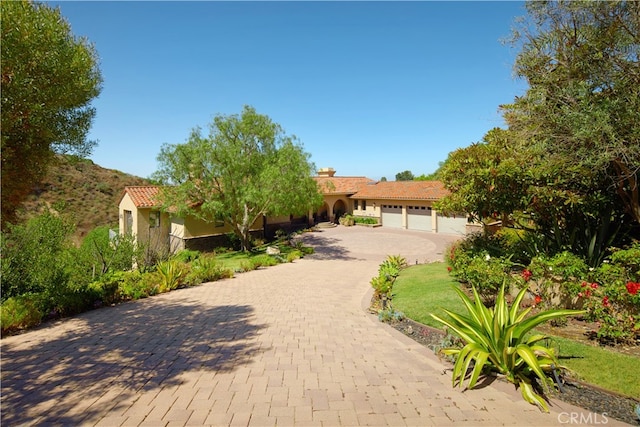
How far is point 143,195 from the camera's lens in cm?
2414

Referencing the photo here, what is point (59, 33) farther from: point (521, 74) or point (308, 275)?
point (308, 275)

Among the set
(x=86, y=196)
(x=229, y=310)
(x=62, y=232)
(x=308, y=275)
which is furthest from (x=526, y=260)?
(x=86, y=196)

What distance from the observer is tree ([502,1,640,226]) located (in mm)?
6664

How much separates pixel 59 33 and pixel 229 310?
7.31 m

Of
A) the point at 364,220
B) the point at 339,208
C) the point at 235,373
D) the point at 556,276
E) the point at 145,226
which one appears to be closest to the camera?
the point at 235,373

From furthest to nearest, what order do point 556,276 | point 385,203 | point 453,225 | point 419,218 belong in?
point 385,203 → point 419,218 → point 453,225 → point 556,276

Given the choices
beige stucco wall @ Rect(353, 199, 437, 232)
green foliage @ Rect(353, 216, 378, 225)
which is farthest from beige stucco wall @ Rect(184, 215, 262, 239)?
beige stucco wall @ Rect(353, 199, 437, 232)

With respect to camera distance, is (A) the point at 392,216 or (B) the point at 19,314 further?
(A) the point at 392,216

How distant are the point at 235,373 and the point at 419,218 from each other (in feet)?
90.0

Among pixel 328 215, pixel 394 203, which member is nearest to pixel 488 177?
pixel 394 203

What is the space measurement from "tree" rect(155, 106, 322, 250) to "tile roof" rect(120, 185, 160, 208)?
146 inches

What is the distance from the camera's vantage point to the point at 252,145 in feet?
67.8

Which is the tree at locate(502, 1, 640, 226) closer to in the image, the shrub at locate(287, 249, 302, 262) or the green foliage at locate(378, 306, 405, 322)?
the green foliage at locate(378, 306, 405, 322)

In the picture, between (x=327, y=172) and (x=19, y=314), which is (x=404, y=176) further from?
(x=19, y=314)
